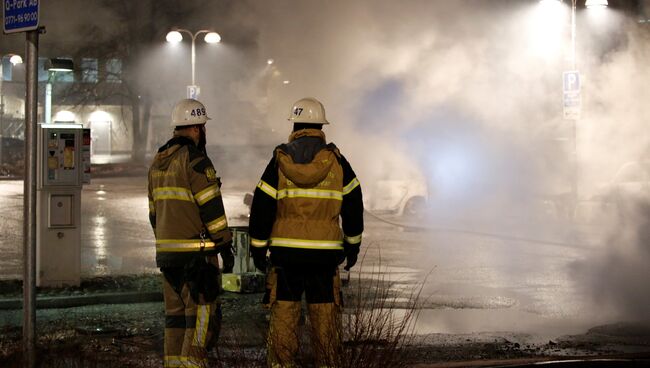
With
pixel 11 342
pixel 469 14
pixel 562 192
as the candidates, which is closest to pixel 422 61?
pixel 469 14

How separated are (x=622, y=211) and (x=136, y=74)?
68.6 ft

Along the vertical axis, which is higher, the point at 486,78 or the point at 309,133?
the point at 486,78

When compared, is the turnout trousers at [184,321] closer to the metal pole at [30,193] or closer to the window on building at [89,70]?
the metal pole at [30,193]

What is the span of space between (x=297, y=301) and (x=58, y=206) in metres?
3.96

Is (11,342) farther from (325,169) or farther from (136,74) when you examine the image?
(136,74)

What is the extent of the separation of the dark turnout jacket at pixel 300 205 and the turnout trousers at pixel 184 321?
0.51m

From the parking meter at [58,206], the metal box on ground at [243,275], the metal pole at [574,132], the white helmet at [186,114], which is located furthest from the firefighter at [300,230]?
the metal pole at [574,132]

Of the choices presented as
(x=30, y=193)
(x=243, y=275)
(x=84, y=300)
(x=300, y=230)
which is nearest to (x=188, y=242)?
(x=300, y=230)

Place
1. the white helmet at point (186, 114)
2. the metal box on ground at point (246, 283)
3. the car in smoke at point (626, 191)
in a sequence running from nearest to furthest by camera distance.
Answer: the white helmet at point (186, 114) → the metal box on ground at point (246, 283) → the car in smoke at point (626, 191)

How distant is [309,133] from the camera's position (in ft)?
14.5

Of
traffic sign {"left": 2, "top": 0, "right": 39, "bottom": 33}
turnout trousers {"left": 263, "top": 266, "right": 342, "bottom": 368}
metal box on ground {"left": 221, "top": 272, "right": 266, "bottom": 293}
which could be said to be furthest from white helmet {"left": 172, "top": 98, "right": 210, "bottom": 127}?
metal box on ground {"left": 221, "top": 272, "right": 266, "bottom": 293}

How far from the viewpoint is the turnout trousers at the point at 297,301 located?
4.12m

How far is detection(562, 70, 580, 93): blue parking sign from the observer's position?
14658 millimetres

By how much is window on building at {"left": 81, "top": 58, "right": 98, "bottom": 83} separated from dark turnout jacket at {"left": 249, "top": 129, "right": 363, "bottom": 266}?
23785 mm
